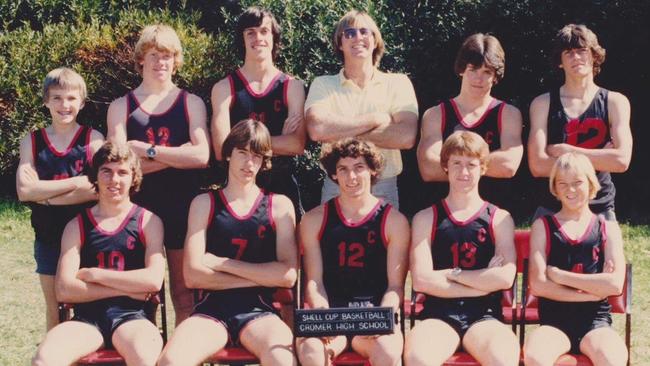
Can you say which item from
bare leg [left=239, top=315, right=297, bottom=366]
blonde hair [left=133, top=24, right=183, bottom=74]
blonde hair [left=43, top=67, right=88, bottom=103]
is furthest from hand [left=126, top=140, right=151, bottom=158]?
bare leg [left=239, top=315, right=297, bottom=366]

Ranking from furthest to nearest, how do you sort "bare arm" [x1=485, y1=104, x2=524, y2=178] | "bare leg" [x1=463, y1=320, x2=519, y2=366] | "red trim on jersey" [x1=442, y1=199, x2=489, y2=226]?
"bare arm" [x1=485, y1=104, x2=524, y2=178] < "red trim on jersey" [x1=442, y1=199, x2=489, y2=226] < "bare leg" [x1=463, y1=320, x2=519, y2=366]

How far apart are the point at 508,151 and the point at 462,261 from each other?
72cm

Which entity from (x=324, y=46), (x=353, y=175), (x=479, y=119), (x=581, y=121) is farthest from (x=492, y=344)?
(x=324, y=46)

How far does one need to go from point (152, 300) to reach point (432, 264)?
1.48m

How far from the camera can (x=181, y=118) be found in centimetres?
523

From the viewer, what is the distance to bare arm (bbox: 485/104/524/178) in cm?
500

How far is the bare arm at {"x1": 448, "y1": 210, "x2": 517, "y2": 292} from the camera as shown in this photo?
4.61 m

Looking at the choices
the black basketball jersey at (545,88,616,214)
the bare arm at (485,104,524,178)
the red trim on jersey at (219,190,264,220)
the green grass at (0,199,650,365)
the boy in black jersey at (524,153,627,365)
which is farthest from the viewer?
the green grass at (0,199,650,365)

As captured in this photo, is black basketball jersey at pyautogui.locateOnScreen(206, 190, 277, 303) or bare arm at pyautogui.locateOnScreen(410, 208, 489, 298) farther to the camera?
black basketball jersey at pyautogui.locateOnScreen(206, 190, 277, 303)

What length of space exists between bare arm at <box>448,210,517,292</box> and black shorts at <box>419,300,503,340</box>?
11cm

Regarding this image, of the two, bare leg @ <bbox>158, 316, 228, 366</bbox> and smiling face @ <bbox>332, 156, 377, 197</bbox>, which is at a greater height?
smiling face @ <bbox>332, 156, 377, 197</bbox>

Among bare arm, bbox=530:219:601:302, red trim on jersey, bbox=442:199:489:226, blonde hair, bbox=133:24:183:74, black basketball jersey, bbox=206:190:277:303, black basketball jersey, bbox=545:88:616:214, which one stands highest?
blonde hair, bbox=133:24:183:74

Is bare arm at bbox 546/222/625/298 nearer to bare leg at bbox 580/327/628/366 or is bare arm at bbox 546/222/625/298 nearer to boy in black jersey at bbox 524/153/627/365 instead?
boy in black jersey at bbox 524/153/627/365

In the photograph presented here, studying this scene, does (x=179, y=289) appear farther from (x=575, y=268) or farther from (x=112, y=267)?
(x=575, y=268)
